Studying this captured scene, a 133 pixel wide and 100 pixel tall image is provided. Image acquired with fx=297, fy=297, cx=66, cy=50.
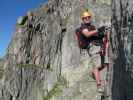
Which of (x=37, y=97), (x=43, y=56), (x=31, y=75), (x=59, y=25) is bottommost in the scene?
(x=37, y=97)

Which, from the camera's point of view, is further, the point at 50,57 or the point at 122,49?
the point at 50,57

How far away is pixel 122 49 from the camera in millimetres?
11703

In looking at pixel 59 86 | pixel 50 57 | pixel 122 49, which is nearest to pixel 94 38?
pixel 122 49

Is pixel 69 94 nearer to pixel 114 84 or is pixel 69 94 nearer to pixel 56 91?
pixel 56 91

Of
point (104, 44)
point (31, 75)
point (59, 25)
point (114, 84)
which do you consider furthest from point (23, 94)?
point (114, 84)

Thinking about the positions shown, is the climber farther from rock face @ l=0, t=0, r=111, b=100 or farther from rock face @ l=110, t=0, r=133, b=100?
rock face @ l=110, t=0, r=133, b=100

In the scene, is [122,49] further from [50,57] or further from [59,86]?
[50,57]

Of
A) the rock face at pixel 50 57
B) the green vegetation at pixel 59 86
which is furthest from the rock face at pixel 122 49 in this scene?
the green vegetation at pixel 59 86

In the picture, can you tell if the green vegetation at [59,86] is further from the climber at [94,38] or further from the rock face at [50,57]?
the climber at [94,38]

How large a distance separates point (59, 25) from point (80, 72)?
783 cm

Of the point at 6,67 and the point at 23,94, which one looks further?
the point at 6,67

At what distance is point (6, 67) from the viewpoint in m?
31.0

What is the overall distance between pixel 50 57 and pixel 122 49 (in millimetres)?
16422

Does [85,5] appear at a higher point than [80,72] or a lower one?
higher
